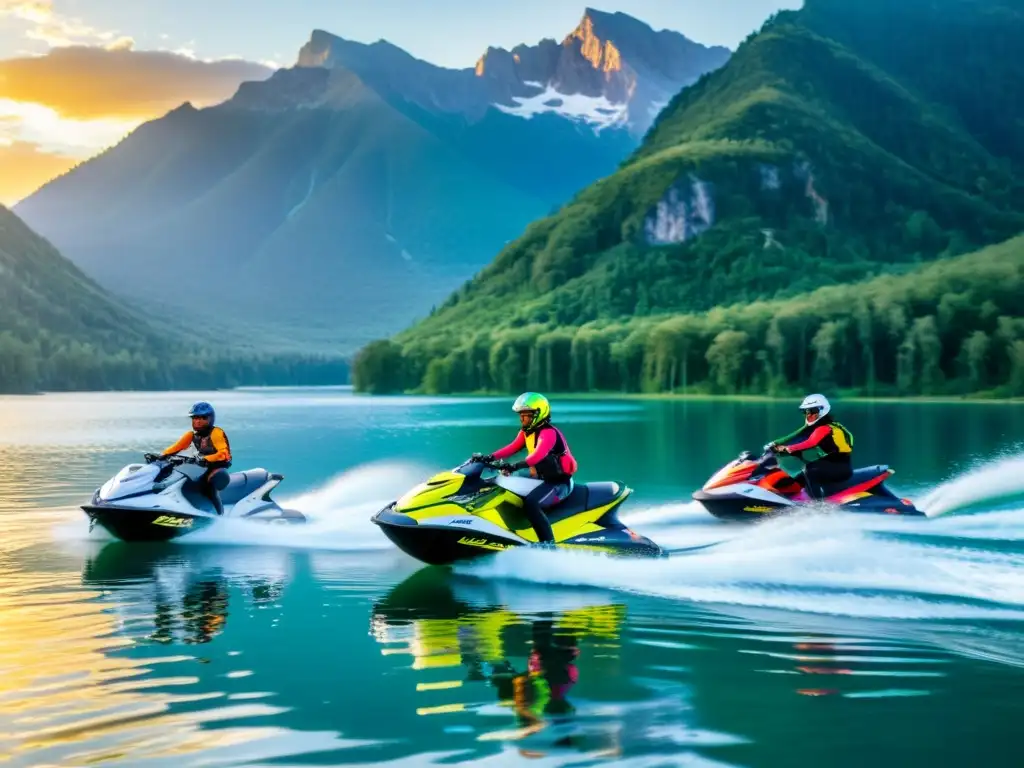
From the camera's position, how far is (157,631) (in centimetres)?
1332

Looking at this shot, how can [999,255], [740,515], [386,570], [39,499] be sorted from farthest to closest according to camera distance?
[999,255] → [39,499] → [740,515] → [386,570]

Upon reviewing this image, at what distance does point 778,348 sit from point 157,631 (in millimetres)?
114221

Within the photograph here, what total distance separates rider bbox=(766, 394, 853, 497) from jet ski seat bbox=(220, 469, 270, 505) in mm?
8933

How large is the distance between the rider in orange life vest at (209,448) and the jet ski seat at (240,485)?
0.52 metres

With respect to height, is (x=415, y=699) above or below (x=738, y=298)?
below

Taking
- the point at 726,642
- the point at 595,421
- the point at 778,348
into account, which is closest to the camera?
the point at 726,642

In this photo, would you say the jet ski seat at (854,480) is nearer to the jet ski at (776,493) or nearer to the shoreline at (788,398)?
the jet ski at (776,493)

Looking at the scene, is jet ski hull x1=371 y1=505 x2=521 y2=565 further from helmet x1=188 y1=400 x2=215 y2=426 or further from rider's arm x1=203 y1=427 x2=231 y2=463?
helmet x1=188 y1=400 x2=215 y2=426

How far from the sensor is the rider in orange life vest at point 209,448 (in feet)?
64.8

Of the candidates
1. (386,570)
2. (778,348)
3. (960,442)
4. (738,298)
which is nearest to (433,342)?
(738,298)

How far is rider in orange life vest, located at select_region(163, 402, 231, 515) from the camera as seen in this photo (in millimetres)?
19766

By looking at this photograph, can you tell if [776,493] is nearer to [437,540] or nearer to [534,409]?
[534,409]

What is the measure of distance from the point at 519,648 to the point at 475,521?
4.03 m

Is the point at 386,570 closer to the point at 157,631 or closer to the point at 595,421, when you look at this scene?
the point at 157,631
